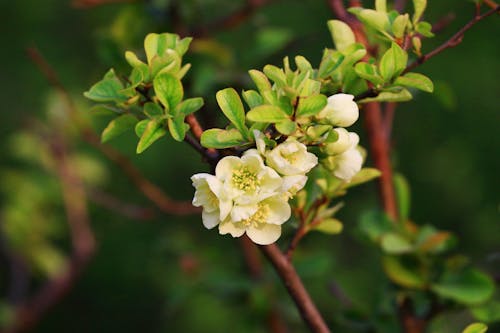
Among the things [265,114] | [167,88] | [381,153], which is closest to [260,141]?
[265,114]

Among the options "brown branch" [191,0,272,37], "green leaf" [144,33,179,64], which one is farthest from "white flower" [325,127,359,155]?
"brown branch" [191,0,272,37]

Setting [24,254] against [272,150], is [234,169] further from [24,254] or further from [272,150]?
[24,254]

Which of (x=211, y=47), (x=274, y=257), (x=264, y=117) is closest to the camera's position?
(x=264, y=117)

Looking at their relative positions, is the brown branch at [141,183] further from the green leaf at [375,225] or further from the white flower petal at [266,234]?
the white flower petal at [266,234]

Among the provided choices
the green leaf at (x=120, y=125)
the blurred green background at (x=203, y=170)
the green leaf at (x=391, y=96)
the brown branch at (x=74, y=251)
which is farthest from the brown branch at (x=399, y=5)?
the brown branch at (x=74, y=251)

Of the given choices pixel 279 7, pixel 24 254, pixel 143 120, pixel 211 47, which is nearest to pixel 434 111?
pixel 279 7

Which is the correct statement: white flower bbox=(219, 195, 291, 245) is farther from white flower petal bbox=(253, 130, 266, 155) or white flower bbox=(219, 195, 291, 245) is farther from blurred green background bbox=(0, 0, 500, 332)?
blurred green background bbox=(0, 0, 500, 332)

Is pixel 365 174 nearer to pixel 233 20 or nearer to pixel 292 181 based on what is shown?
pixel 292 181
